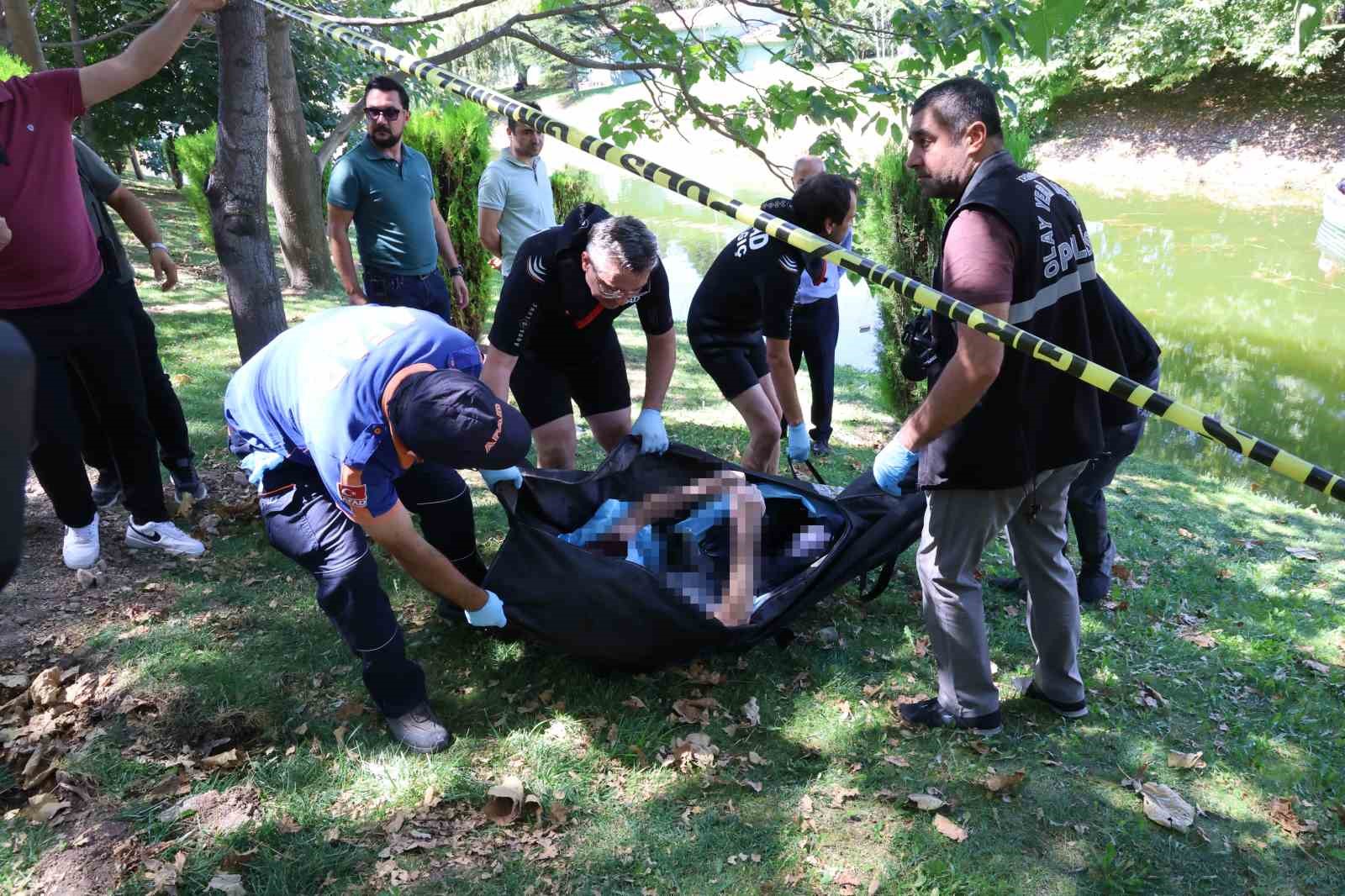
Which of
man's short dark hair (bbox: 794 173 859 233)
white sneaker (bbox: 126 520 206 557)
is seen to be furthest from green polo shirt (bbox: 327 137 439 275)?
man's short dark hair (bbox: 794 173 859 233)

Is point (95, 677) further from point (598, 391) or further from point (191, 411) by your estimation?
point (191, 411)

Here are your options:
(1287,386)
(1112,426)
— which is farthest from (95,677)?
(1287,386)

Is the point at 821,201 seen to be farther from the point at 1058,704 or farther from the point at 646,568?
the point at 1058,704

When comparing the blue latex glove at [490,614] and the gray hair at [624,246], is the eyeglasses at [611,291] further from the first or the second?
the blue latex glove at [490,614]

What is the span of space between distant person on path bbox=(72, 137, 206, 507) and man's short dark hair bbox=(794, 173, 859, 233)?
2609mm

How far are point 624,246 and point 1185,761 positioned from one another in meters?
2.43

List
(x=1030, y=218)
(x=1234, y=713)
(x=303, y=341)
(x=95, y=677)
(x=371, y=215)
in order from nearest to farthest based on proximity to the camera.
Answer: (x=1030, y=218)
(x=303, y=341)
(x=95, y=677)
(x=1234, y=713)
(x=371, y=215)

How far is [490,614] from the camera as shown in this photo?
273 cm

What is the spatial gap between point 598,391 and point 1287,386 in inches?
347

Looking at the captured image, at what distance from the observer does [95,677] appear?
112 inches

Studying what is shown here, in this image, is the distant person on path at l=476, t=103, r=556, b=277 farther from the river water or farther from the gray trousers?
the gray trousers

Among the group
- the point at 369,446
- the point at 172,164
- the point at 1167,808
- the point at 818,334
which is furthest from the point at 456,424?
the point at 172,164

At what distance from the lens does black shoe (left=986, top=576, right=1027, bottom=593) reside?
3.77 metres

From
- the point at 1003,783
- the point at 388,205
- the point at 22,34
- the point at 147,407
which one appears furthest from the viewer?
the point at 22,34
